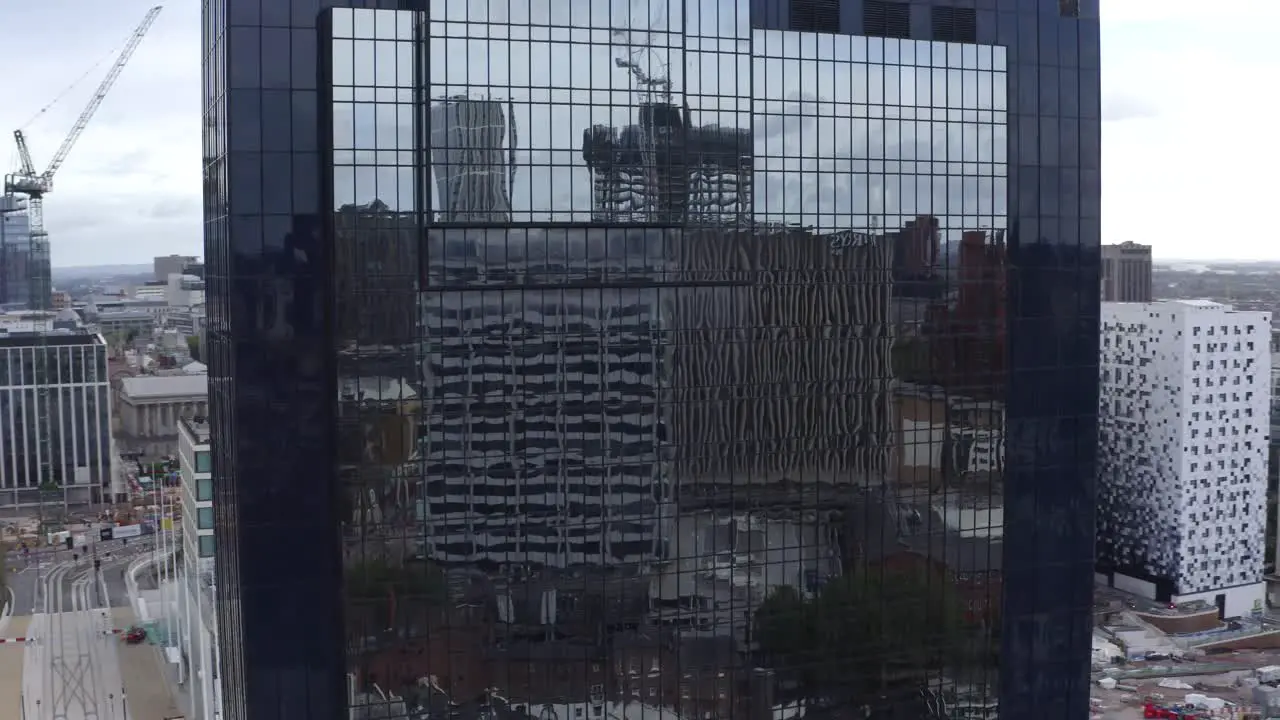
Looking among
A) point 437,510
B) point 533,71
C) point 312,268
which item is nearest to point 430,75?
point 533,71

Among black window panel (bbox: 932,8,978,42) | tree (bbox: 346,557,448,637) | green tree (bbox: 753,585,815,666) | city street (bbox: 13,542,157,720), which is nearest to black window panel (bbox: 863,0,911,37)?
black window panel (bbox: 932,8,978,42)

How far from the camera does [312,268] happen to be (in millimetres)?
36594

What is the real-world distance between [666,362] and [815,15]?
12004 mm

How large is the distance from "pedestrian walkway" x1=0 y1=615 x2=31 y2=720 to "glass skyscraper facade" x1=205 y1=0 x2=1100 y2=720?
6761 centimetres

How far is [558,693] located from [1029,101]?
24.2 meters

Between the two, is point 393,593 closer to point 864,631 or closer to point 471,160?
point 471,160

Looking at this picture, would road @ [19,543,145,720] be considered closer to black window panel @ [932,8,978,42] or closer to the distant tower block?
the distant tower block

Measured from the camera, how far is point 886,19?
42594mm

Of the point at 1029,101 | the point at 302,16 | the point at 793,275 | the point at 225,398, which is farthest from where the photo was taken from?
the point at 1029,101

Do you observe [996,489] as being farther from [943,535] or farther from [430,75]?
[430,75]

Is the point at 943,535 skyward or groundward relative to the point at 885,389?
groundward

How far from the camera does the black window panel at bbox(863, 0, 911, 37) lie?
42344 mm

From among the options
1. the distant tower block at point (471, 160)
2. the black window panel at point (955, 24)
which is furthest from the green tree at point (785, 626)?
the black window panel at point (955, 24)


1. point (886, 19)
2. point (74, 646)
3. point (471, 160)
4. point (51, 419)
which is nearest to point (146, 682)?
point (74, 646)
